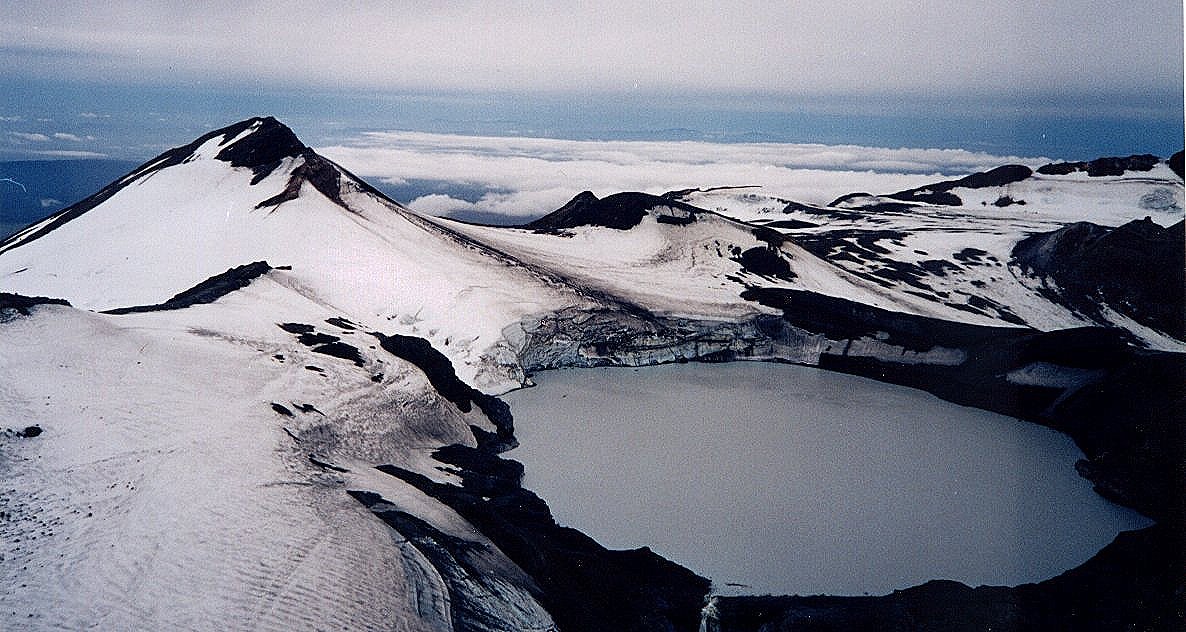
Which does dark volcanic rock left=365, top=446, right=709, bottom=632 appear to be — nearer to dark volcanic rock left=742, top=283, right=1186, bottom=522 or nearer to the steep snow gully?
the steep snow gully

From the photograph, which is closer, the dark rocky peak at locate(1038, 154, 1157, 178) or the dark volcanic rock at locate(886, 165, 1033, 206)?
the dark rocky peak at locate(1038, 154, 1157, 178)

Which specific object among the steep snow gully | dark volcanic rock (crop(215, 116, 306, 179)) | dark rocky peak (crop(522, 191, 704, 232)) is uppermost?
dark volcanic rock (crop(215, 116, 306, 179))

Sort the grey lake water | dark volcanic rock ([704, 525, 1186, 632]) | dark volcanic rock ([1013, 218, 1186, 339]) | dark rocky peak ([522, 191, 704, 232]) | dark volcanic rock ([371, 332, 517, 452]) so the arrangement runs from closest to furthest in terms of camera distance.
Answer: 1. dark volcanic rock ([704, 525, 1186, 632])
2. the grey lake water
3. dark volcanic rock ([371, 332, 517, 452])
4. dark volcanic rock ([1013, 218, 1186, 339])
5. dark rocky peak ([522, 191, 704, 232])

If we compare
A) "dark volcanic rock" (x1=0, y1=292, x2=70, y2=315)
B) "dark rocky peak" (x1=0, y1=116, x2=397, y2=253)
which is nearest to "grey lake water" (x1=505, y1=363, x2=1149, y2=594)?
"dark volcanic rock" (x1=0, y1=292, x2=70, y2=315)

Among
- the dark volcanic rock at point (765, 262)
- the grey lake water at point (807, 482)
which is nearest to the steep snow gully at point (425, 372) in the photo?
the dark volcanic rock at point (765, 262)

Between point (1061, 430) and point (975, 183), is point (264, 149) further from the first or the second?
point (975, 183)

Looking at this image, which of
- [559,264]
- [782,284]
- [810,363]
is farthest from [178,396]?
[782,284]
